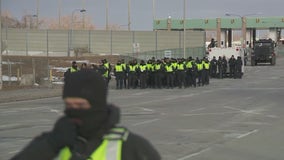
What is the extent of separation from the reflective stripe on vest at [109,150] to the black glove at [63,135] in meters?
0.05

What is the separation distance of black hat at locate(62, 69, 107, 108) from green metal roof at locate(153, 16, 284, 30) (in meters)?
121

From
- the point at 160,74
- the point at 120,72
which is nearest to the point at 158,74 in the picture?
the point at 160,74

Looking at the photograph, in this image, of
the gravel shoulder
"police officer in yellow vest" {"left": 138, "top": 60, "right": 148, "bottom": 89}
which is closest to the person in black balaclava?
the gravel shoulder

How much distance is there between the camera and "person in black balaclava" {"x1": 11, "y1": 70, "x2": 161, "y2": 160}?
2.46m

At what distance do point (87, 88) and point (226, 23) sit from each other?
124668 millimetres

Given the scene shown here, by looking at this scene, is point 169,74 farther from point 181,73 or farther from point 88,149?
point 88,149

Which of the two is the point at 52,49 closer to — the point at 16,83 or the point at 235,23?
the point at 16,83

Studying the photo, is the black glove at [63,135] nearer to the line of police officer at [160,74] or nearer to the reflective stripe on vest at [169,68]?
the line of police officer at [160,74]

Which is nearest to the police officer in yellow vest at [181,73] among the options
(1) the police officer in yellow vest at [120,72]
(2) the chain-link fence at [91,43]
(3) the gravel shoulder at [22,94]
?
(1) the police officer in yellow vest at [120,72]

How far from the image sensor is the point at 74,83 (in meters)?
2.58

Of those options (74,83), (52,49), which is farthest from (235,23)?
(74,83)

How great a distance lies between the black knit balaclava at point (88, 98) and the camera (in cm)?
251

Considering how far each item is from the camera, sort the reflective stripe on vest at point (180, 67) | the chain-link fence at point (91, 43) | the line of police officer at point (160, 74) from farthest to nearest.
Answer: the chain-link fence at point (91, 43) < the reflective stripe on vest at point (180, 67) < the line of police officer at point (160, 74)

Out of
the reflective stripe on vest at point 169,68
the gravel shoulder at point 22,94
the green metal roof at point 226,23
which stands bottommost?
the gravel shoulder at point 22,94
